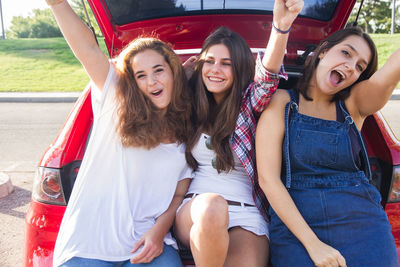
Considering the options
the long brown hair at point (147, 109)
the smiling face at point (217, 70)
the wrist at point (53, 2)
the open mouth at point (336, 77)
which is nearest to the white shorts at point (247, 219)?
the long brown hair at point (147, 109)

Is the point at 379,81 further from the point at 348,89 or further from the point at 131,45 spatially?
the point at 131,45

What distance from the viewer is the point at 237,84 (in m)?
2.02

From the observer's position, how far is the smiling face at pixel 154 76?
1.94 metres

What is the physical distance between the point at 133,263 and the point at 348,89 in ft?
4.81

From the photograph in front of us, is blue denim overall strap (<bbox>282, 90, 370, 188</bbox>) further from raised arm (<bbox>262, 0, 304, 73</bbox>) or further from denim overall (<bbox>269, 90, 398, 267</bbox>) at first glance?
raised arm (<bbox>262, 0, 304, 73</bbox>)

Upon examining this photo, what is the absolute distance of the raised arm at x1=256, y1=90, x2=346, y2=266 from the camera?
1652mm

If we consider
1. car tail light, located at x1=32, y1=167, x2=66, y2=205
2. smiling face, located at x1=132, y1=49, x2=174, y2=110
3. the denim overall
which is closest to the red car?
car tail light, located at x1=32, y1=167, x2=66, y2=205

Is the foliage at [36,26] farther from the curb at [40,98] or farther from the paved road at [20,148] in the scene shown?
the paved road at [20,148]

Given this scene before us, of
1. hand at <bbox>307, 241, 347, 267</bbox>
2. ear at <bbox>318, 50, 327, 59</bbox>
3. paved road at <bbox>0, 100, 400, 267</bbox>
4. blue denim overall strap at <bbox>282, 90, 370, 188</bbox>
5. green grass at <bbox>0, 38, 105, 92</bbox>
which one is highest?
ear at <bbox>318, 50, 327, 59</bbox>

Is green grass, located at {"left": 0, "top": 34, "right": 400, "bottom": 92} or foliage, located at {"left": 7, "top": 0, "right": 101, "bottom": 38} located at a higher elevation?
green grass, located at {"left": 0, "top": 34, "right": 400, "bottom": 92}

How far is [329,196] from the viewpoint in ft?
5.53

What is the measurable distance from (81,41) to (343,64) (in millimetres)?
1361

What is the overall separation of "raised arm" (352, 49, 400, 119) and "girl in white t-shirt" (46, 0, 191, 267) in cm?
98

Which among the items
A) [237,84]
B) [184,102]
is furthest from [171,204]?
[237,84]
